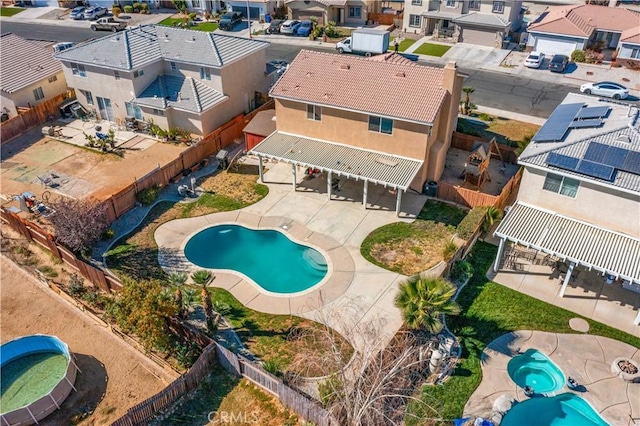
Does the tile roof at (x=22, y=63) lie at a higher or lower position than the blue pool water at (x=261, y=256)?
higher

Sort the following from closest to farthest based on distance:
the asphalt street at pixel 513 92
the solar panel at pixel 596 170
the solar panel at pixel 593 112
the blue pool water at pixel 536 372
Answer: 1. the blue pool water at pixel 536 372
2. the solar panel at pixel 596 170
3. the solar panel at pixel 593 112
4. the asphalt street at pixel 513 92

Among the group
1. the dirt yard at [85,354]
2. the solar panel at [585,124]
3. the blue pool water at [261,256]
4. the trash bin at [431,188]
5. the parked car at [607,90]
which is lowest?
the dirt yard at [85,354]

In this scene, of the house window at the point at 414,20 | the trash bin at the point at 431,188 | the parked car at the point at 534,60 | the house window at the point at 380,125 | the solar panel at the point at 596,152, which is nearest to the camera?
the solar panel at the point at 596,152

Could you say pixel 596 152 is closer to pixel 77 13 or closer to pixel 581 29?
pixel 581 29

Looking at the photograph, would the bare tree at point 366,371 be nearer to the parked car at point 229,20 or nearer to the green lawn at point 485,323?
the green lawn at point 485,323

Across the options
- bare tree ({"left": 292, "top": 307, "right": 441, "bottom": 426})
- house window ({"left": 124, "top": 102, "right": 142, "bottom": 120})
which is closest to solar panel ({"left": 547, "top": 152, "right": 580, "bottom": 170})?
bare tree ({"left": 292, "top": 307, "right": 441, "bottom": 426})

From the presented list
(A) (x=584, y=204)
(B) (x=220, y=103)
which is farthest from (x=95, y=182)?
(A) (x=584, y=204)

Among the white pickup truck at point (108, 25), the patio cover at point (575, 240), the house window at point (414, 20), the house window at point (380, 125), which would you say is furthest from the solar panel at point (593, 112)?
the white pickup truck at point (108, 25)

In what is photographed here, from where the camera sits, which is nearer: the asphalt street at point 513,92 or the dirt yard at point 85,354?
the dirt yard at point 85,354
